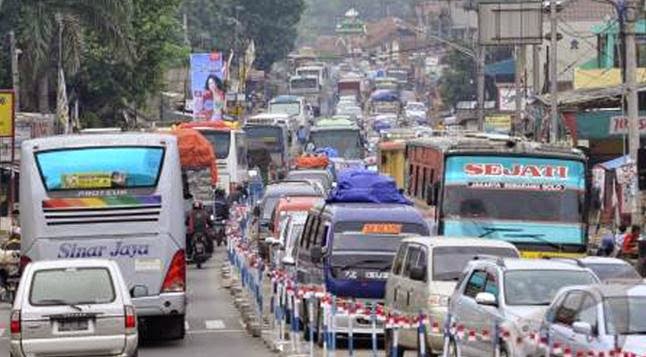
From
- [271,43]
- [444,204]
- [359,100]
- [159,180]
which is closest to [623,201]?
[444,204]

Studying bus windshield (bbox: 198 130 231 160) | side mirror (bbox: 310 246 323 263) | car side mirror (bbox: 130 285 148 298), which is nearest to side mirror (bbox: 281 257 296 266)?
side mirror (bbox: 310 246 323 263)

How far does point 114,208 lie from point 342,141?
2409 inches

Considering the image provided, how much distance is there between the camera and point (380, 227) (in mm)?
28984

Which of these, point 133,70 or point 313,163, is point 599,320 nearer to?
point 313,163

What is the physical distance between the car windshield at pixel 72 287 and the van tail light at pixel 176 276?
543 centimetres

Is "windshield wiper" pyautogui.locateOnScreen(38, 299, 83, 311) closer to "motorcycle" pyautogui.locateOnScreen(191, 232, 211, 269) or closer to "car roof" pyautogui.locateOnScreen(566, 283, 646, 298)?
"car roof" pyautogui.locateOnScreen(566, 283, 646, 298)

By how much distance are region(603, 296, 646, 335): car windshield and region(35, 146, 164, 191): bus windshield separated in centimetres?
1227

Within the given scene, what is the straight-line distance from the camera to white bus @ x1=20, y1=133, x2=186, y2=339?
94.9 ft

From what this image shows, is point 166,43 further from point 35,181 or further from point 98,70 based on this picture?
point 35,181

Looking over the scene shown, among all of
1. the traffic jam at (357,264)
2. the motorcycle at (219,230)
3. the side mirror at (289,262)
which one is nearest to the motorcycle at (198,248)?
the motorcycle at (219,230)

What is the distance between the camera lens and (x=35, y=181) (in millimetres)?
28969

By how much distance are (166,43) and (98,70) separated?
140 inches

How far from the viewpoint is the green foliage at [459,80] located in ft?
454

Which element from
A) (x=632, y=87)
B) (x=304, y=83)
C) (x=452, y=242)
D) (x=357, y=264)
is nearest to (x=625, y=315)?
(x=452, y=242)
